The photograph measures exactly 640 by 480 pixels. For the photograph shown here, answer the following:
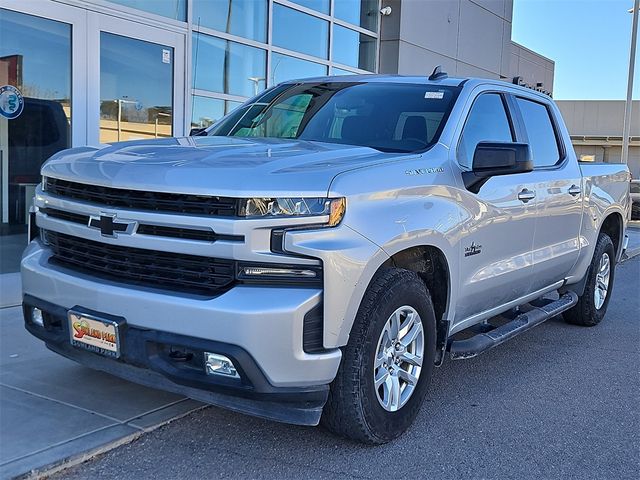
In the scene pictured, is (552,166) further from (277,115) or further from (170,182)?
(170,182)

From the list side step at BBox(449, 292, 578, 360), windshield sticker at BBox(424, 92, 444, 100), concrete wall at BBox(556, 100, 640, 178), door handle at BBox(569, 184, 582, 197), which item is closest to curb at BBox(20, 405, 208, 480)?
side step at BBox(449, 292, 578, 360)

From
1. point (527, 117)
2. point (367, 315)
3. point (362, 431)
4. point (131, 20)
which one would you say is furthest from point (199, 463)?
point (131, 20)

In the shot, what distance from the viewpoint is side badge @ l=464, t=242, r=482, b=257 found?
4.20 m

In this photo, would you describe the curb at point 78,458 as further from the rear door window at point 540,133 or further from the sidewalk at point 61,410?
the rear door window at point 540,133

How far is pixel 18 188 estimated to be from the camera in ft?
23.4

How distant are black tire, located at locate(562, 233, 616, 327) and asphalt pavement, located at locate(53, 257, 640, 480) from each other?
141cm

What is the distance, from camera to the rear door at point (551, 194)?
523cm

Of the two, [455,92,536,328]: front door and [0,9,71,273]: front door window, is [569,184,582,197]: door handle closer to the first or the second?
[455,92,536,328]: front door

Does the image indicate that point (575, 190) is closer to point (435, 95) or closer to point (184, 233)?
point (435, 95)

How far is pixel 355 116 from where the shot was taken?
15.2 feet

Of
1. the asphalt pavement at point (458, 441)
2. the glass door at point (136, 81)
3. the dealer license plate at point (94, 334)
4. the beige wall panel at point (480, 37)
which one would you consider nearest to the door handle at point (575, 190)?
the asphalt pavement at point (458, 441)

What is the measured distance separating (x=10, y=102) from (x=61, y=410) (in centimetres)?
404

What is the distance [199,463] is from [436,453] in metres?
1.23

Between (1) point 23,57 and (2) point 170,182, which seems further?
(1) point 23,57
